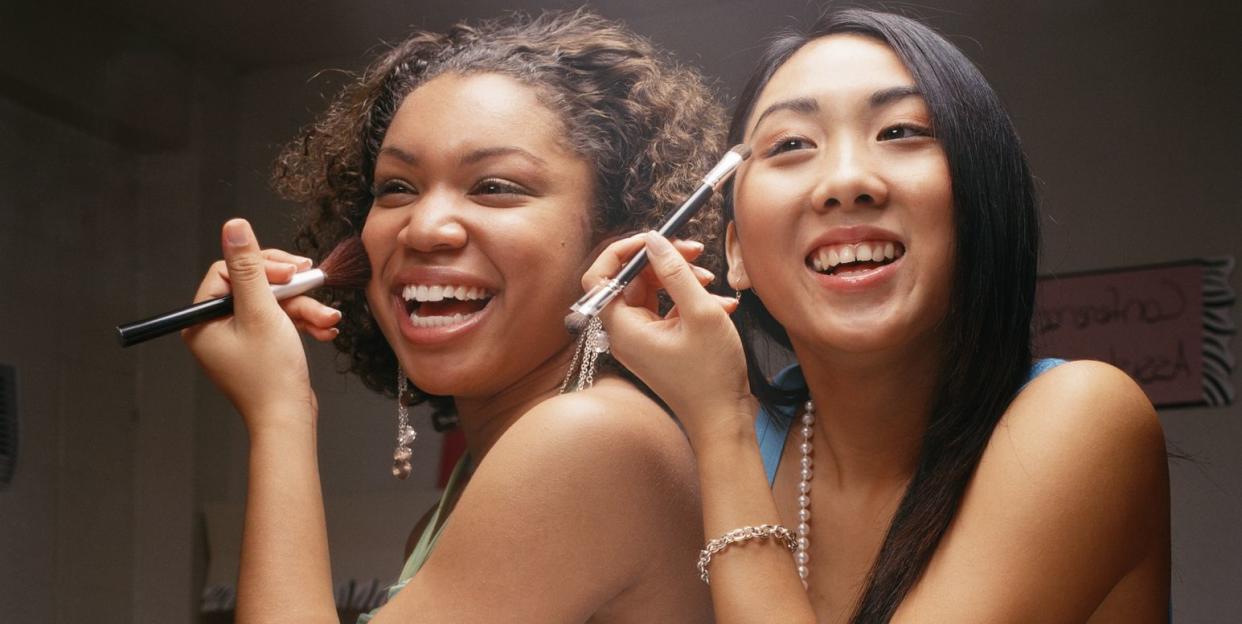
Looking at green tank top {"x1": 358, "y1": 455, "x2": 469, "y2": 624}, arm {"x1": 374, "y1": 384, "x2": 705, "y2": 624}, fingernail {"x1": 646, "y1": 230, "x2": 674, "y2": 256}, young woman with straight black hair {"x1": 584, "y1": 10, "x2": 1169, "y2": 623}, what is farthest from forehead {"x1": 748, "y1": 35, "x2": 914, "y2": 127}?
green tank top {"x1": 358, "y1": 455, "x2": 469, "y2": 624}

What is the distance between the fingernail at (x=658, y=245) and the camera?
2.62ft

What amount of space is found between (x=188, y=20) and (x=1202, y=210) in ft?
2.22

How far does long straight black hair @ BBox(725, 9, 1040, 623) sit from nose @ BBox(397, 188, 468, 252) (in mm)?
287

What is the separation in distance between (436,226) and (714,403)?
0.74 feet

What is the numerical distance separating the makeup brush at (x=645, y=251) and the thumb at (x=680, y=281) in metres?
0.02

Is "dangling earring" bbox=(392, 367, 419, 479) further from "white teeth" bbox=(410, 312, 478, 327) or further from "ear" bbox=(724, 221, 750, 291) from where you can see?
"ear" bbox=(724, 221, 750, 291)

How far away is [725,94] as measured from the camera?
91 centimetres

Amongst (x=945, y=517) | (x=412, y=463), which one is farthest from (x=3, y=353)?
(x=945, y=517)

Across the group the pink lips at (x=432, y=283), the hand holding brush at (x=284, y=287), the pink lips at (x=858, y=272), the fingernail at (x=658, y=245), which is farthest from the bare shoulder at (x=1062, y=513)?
the hand holding brush at (x=284, y=287)

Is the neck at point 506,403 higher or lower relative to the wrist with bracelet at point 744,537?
higher

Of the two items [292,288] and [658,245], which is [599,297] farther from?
[292,288]

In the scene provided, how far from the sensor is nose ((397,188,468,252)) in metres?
0.89

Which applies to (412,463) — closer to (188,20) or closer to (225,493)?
(225,493)

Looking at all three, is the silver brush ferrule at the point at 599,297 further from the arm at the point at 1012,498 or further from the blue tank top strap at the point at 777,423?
the blue tank top strap at the point at 777,423
